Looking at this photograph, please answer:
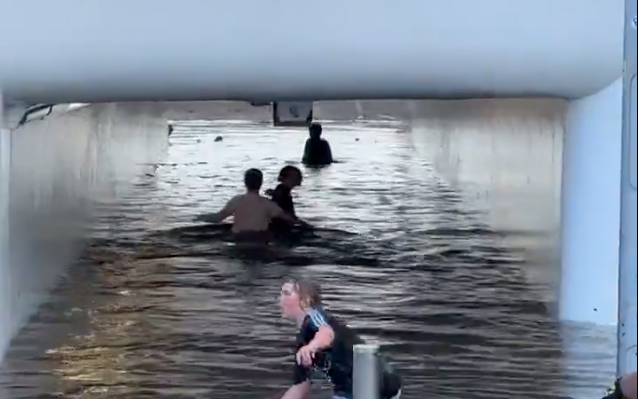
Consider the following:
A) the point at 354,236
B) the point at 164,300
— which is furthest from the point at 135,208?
the point at 164,300

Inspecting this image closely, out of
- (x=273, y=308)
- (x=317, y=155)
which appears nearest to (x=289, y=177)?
(x=273, y=308)

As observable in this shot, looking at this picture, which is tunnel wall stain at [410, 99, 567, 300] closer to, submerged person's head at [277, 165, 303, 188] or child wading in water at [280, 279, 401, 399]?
submerged person's head at [277, 165, 303, 188]

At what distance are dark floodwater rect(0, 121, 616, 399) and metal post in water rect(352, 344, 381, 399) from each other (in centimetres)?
197

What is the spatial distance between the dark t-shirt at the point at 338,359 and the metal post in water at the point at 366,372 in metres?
0.18

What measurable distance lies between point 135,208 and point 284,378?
9359 mm

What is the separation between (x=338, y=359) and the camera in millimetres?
4676

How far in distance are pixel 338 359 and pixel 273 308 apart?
14.4 ft

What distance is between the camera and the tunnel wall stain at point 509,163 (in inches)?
466

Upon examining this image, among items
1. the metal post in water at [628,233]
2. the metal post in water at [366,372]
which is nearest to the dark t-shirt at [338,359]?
the metal post in water at [366,372]

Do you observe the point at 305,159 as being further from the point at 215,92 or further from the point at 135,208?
the point at 215,92

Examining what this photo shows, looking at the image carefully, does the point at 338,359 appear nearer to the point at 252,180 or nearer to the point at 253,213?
the point at 252,180

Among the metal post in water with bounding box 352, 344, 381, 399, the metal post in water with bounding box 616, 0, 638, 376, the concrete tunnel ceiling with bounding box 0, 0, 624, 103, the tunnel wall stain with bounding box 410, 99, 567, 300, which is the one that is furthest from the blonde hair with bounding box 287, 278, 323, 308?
the tunnel wall stain with bounding box 410, 99, 567, 300

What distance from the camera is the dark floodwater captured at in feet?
21.8

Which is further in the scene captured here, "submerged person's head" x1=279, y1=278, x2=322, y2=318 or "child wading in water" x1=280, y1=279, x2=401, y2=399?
"submerged person's head" x1=279, y1=278, x2=322, y2=318
